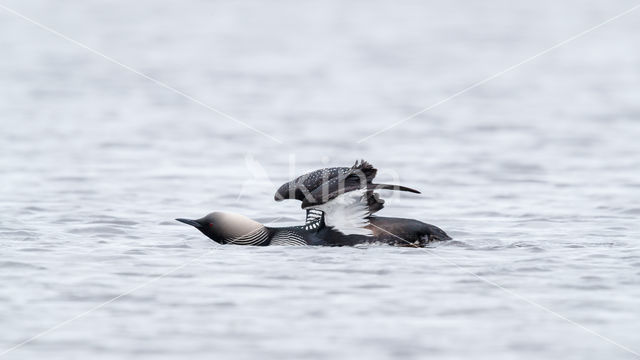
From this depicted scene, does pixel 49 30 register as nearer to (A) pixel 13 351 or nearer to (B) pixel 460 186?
(B) pixel 460 186

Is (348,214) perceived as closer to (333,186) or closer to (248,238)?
(333,186)

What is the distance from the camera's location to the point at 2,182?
11414 millimetres

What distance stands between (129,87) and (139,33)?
7965 mm

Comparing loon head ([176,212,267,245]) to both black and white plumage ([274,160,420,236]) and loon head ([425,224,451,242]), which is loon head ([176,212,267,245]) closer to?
black and white plumage ([274,160,420,236])

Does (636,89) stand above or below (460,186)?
above

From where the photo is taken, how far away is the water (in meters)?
6.71

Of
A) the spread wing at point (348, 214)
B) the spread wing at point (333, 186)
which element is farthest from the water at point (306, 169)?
the spread wing at point (333, 186)

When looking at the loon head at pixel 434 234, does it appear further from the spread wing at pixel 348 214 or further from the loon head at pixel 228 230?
the loon head at pixel 228 230

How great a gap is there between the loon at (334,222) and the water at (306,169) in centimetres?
15

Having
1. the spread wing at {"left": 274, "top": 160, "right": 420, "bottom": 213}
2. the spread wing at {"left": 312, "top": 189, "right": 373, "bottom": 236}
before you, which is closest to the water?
the spread wing at {"left": 312, "top": 189, "right": 373, "bottom": 236}

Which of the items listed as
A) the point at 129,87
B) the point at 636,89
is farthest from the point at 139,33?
the point at 636,89

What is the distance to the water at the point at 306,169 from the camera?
6.71 meters

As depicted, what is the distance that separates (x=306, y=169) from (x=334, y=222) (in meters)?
3.38

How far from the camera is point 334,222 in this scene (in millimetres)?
9078
